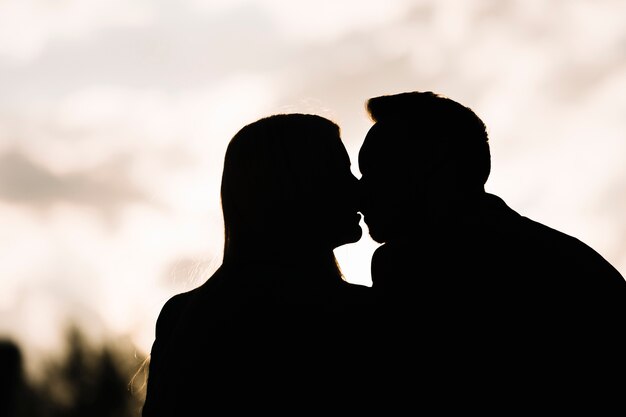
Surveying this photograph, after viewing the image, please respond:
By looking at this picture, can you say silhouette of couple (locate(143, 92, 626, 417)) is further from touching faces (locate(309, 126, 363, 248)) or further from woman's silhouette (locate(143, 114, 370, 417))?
touching faces (locate(309, 126, 363, 248))

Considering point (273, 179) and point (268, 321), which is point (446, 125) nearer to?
point (273, 179)

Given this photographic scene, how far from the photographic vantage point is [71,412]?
32.7 metres

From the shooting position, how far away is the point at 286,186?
3680 millimetres

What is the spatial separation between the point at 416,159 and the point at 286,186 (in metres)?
0.78

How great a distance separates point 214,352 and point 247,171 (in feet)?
3.09

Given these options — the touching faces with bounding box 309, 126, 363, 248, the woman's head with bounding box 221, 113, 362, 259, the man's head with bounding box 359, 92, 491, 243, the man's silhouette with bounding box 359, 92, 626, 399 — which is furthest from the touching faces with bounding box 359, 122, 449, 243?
the man's silhouette with bounding box 359, 92, 626, 399

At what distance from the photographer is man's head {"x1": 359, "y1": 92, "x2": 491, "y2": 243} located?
3.95m

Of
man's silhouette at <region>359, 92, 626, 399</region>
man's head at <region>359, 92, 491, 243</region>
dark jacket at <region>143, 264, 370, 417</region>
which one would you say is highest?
man's head at <region>359, 92, 491, 243</region>

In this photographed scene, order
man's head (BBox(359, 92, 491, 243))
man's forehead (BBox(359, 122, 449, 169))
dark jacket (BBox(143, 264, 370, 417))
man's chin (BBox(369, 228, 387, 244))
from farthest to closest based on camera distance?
man's chin (BBox(369, 228, 387, 244)) < man's forehead (BBox(359, 122, 449, 169)) < man's head (BBox(359, 92, 491, 243)) < dark jacket (BBox(143, 264, 370, 417))

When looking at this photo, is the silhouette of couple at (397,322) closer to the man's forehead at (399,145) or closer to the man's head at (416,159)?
the man's head at (416,159)

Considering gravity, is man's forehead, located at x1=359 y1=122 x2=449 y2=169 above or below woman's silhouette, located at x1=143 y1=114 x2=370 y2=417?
above

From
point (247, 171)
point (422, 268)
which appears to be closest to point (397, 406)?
point (422, 268)

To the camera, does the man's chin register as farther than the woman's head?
Yes

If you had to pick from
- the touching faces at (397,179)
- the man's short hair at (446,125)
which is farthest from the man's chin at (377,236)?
the man's short hair at (446,125)
